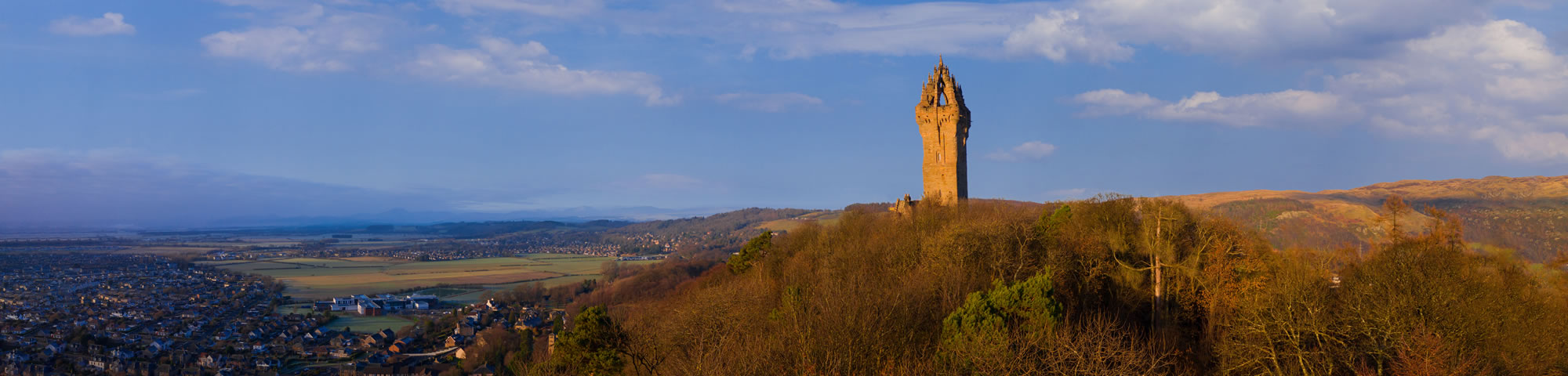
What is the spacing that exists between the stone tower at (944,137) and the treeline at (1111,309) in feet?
22.6

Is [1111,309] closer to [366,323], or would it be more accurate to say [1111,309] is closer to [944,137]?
[944,137]

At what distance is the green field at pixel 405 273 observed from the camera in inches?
3410

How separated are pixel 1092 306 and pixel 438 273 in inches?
3889

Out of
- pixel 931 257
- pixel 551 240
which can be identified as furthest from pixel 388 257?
pixel 931 257

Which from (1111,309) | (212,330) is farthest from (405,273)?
(1111,309)

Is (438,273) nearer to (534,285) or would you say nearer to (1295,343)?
(534,285)

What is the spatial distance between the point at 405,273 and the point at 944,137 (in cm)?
8818

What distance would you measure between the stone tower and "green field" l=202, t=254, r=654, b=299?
54.5 metres

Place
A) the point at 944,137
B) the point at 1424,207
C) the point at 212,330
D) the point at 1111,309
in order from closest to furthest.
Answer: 1. the point at 1111,309
2. the point at 944,137
3. the point at 212,330
4. the point at 1424,207

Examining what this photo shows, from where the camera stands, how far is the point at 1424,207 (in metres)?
57.2

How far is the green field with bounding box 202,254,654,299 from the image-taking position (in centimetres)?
8662

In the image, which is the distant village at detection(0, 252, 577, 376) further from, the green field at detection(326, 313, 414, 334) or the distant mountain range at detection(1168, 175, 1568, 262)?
the distant mountain range at detection(1168, 175, 1568, 262)

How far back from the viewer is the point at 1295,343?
60.2 feet

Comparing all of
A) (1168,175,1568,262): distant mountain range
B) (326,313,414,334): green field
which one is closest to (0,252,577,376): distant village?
(326,313,414,334): green field
